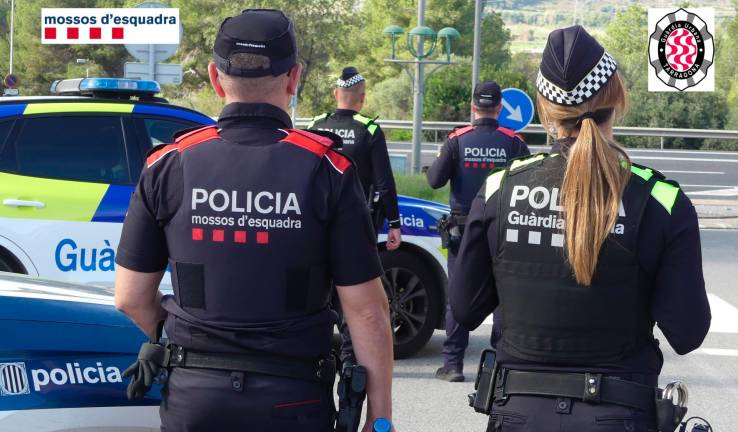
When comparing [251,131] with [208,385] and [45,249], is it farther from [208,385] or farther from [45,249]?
[45,249]

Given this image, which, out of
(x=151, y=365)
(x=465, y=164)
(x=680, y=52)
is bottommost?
(x=151, y=365)

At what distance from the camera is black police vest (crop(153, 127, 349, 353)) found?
114 inches

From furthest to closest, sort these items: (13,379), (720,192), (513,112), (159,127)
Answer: (720,192)
(513,112)
(159,127)
(13,379)

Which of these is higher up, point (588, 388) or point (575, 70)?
point (575, 70)

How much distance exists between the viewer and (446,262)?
7.70 m

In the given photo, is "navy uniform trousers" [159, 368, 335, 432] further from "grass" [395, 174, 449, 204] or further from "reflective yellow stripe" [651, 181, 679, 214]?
"grass" [395, 174, 449, 204]

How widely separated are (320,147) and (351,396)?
645mm

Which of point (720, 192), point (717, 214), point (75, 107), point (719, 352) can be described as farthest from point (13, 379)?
point (720, 192)

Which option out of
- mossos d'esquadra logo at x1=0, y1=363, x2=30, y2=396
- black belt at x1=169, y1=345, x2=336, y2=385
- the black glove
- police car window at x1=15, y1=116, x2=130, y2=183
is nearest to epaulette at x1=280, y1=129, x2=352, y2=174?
black belt at x1=169, y1=345, x2=336, y2=385

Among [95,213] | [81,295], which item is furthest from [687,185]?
[81,295]

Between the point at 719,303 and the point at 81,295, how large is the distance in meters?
7.80

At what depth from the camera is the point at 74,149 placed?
6.77 m

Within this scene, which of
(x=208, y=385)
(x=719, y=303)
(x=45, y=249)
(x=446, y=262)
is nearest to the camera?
(x=208, y=385)

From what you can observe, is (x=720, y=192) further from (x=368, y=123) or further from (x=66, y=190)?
(x=66, y=190)
